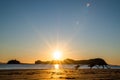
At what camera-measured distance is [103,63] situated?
2761 inches

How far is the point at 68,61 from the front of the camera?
17725cm

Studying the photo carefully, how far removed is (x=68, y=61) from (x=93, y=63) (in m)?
110

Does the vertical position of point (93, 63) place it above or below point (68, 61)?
below

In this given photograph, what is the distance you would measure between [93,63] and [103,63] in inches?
144

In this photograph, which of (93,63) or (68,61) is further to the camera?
(68,61)

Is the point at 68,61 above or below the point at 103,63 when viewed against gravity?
above

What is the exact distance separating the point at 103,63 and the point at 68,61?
107631 mm

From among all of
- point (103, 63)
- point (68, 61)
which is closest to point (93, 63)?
point (103, 63)

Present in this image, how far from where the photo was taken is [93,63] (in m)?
68.1

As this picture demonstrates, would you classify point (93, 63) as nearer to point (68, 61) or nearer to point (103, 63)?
point (103, 63)

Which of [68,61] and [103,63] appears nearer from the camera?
[103,63]
